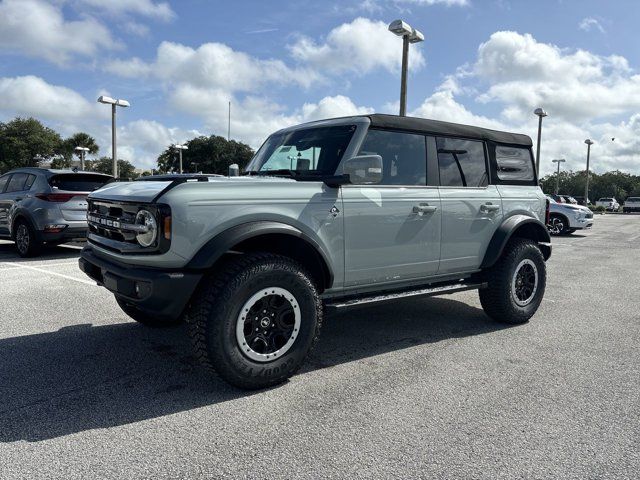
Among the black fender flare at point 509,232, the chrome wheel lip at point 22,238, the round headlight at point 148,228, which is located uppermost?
the round headlight at point 148,228

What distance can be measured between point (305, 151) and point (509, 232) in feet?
7.02

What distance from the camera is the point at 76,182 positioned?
9.41 metres

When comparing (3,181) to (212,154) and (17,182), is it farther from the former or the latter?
(212,154)

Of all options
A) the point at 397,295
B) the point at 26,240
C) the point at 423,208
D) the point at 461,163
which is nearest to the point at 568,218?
the point at 461,163

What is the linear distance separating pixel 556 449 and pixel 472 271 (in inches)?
94.5

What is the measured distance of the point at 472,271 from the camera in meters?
4.93

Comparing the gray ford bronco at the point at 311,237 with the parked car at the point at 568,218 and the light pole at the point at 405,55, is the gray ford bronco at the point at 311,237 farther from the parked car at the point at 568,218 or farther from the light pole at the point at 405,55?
the parked car at the point at 568,218

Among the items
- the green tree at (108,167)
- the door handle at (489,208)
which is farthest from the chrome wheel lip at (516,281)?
the green tree at (108,167)

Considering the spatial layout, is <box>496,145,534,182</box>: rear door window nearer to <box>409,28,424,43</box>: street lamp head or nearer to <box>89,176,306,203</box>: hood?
<box>89,176,306,203</box>: hood

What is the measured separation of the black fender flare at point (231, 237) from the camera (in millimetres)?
3172

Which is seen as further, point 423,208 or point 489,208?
point 489,208

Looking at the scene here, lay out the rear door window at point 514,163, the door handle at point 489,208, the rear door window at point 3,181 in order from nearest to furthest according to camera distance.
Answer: the door handle at point 489,208, the rear door window at point 514,163, the rear door window at point 3,181

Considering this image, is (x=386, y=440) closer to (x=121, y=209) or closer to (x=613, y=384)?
(x=613, y=384)

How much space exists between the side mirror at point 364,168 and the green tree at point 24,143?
4873 cm
